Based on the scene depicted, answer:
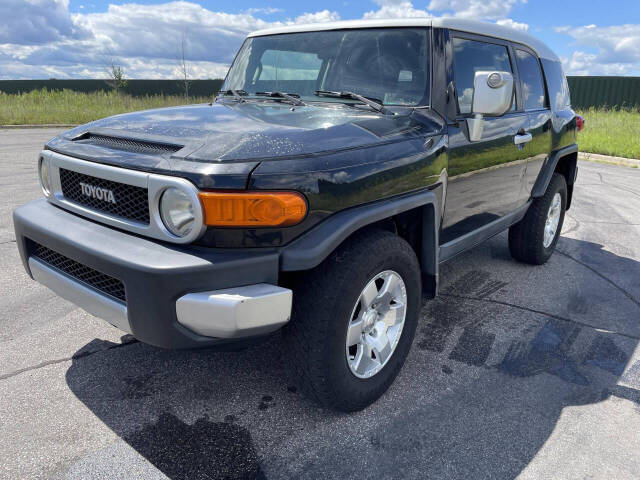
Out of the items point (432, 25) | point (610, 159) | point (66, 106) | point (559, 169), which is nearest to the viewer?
point (432, 25)

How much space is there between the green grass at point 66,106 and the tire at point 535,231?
50.2 feet

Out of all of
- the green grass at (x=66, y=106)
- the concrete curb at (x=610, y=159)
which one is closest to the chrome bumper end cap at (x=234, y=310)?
the concrete curb at (x=610, y=159)

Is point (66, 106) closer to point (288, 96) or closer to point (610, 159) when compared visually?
point (610, 159)

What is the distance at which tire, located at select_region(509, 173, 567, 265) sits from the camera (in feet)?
15.1

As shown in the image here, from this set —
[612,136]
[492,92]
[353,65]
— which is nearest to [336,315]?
[492,92]

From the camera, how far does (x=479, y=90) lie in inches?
110

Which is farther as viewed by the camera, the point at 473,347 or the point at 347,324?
the point at 473,347

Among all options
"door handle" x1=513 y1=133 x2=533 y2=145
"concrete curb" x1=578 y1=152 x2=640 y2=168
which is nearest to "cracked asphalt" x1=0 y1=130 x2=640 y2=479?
"door handle" x1=513 y1=133 x2=533 y2=145

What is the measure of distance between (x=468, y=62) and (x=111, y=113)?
19.5m

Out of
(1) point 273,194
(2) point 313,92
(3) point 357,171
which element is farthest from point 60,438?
(2) point 313,92

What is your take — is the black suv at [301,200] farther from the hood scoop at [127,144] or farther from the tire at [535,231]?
the tire at [535,231]

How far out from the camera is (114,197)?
7.45 feet

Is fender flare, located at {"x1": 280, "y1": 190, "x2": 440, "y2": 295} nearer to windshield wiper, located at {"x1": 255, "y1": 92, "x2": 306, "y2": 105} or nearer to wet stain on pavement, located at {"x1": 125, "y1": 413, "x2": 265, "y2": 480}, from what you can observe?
wet stain on pavement, located at {"x1": 125, "y1": 413, "x2": 265, "y2": 480}

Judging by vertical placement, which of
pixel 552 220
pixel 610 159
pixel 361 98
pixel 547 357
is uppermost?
pixel 361 98
